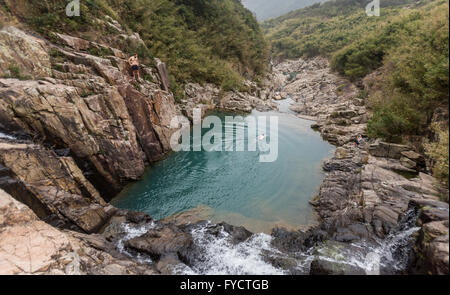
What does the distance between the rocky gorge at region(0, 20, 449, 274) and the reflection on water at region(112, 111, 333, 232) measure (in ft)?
3.13

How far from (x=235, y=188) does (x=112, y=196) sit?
8.01 metres

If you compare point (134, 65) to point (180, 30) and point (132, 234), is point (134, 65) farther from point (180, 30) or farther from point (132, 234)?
point (180, 30)

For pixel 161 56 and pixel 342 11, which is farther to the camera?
pixel 342 11

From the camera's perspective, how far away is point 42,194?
873 cm

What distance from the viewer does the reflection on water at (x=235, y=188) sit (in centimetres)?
1178

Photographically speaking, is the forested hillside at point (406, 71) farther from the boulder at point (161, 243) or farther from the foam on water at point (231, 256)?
the boulder at point (161, 243)

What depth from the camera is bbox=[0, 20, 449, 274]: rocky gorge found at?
6758 mm

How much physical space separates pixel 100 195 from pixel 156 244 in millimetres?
5963

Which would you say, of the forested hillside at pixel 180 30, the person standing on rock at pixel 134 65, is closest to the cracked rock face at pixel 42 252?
the person standing on rock at pixel 134 65

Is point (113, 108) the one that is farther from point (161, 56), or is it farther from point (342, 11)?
point (342, 11)

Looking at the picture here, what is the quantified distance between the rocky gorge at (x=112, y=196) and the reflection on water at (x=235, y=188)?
955 millimetres

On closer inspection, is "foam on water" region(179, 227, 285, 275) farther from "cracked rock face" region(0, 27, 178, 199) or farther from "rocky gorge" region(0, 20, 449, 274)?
"cracked rock face" region(0, 27, 178, 199)

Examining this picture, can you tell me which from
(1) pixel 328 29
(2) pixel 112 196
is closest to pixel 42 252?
(2) pixel 112 196
